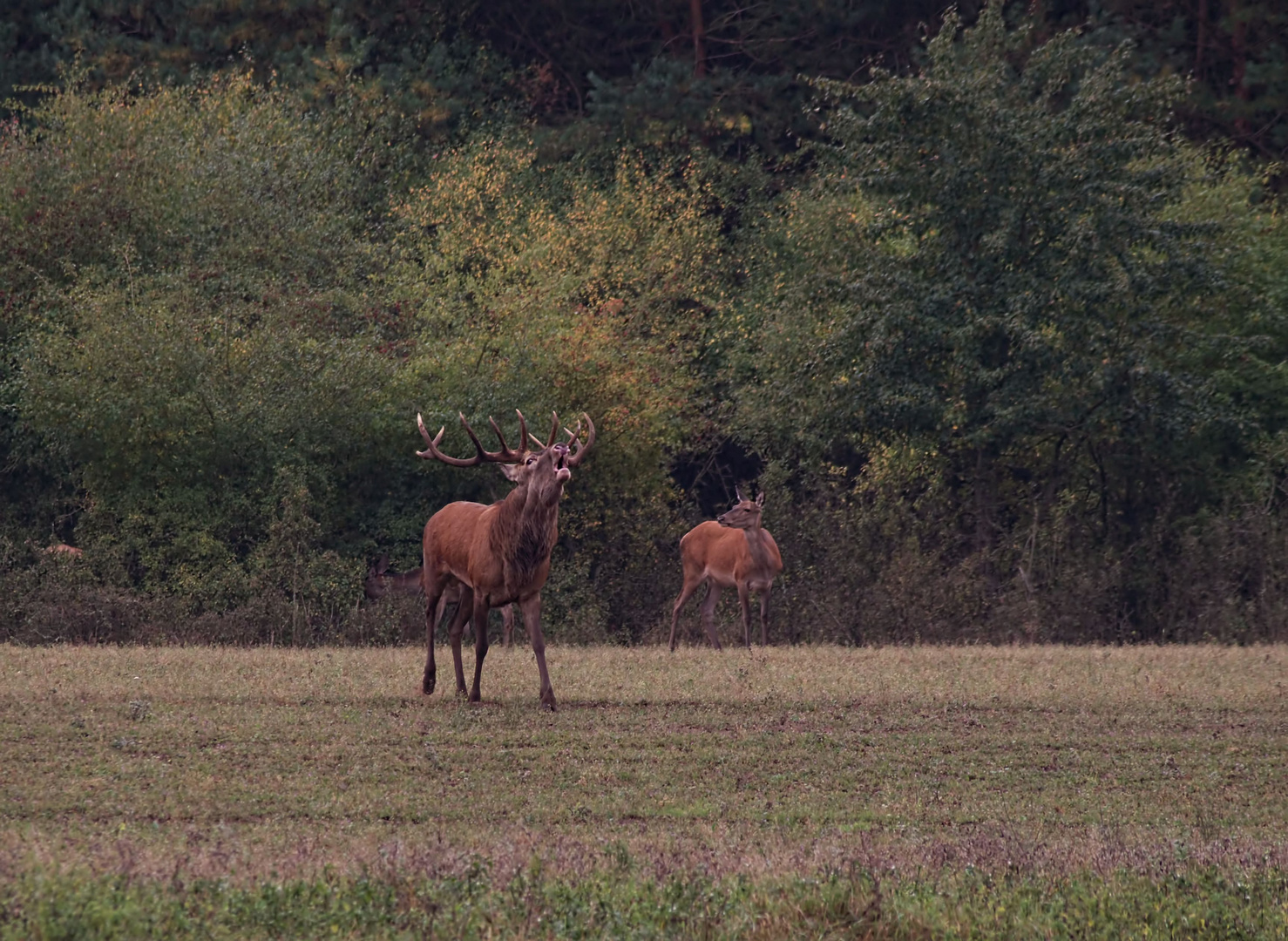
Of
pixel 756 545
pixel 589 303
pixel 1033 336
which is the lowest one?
pixel 756 545

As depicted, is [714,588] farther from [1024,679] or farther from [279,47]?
[279,47]

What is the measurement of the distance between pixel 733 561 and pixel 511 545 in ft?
26.8

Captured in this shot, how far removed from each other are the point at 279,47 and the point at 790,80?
10.5m

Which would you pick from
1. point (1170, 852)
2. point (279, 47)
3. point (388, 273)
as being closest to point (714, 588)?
point (388, 273)

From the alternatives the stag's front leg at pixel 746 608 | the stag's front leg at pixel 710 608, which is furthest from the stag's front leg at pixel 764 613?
the stag's front leg at pixel 710 608

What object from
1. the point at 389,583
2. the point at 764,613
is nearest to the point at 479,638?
the point at 764,613

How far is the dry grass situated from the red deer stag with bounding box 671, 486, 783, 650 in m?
4.34

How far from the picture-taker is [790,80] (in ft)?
121

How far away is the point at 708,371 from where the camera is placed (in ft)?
111

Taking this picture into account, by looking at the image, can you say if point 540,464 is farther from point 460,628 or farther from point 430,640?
point 430,640

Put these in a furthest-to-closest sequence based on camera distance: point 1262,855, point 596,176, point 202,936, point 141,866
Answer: point 596,176 → point 1262,855 → point 141,866 → point 202,936

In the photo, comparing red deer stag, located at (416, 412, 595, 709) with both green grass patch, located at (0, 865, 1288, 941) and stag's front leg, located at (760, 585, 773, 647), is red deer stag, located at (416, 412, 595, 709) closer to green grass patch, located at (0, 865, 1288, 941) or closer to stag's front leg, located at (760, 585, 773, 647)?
green grass patch, located at (0, 865, 1288, 941)

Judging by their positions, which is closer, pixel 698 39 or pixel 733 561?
pixel 733 561

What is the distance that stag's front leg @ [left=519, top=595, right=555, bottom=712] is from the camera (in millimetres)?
14070
